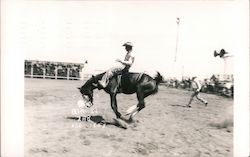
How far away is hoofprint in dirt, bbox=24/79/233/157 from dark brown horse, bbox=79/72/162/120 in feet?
0.14

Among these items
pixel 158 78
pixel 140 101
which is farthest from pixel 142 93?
pixel 158 78

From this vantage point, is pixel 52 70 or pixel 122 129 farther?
pixel 52 70

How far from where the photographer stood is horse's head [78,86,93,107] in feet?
9.41

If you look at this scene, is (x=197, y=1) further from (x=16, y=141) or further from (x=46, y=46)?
(x=16, y=141)

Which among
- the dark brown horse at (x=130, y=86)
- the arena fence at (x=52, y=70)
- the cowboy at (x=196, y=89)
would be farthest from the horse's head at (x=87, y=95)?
the cowboy at (x=196, y=89)

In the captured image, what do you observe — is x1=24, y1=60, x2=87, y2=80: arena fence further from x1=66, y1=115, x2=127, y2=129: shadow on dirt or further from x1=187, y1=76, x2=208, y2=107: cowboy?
x1=187, y1=76, x2=208, y2=107: cowboy

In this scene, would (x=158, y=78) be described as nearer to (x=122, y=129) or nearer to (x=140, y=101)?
(x=140, y=101)

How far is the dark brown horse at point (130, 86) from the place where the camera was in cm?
284

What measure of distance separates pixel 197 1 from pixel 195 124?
1034mm

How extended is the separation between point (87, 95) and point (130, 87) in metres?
0.37

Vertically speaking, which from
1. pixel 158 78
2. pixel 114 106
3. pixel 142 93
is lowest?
pixel 114 106

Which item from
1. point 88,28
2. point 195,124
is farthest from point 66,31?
point 195,124

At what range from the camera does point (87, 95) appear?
2.88 meters

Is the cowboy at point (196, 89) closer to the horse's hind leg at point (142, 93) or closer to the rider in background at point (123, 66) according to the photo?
the horse's hind leg at point (142, 93)
